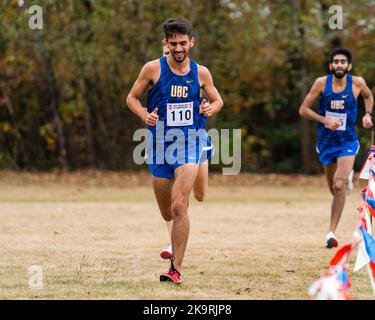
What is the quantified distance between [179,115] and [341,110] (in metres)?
3.79

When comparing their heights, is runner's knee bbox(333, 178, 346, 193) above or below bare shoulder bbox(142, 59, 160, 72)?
below

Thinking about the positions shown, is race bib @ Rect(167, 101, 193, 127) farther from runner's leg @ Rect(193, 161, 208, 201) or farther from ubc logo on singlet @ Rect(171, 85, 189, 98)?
runner's leg @ Rect(193, 161, 208, 201)

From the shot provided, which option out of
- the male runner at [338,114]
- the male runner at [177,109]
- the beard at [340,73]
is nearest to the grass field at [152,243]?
the male runner at [177,109]

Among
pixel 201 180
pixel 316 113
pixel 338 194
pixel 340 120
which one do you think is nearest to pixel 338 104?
pixel 340 120

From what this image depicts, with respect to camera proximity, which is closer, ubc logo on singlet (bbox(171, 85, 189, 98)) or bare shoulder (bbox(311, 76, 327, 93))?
ubc logo on singlet (bbox(171, 85, 189, 98))

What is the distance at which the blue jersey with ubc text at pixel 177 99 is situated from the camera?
7.97 meters

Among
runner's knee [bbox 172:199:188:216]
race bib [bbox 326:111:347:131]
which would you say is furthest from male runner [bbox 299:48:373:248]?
runner's knee [bbox 172:199:188:216]

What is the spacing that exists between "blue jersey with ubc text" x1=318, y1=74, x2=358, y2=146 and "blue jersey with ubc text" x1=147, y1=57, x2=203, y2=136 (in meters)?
3.51

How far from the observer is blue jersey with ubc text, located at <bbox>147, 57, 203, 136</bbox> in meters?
7.97

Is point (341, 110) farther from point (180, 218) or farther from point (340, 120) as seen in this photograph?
point (180, 218)

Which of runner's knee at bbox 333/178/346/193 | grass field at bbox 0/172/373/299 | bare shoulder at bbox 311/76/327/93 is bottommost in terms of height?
grass field at bbox 0/172/373/299
